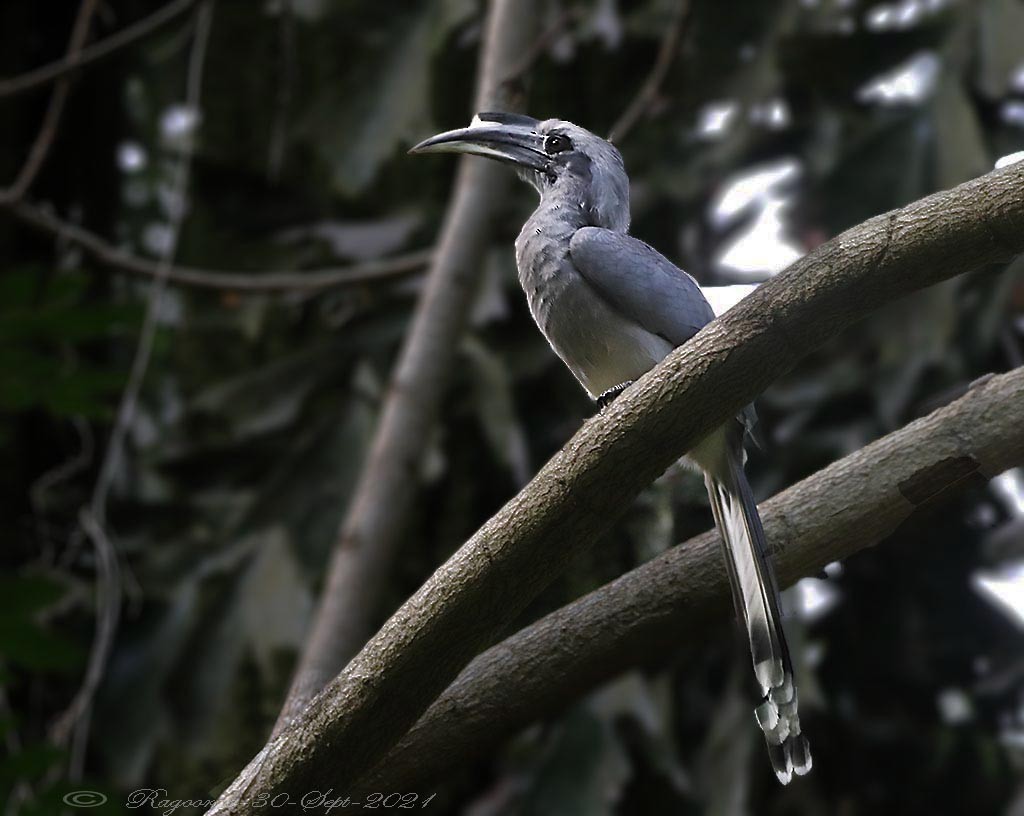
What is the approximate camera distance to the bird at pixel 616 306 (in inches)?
94.0

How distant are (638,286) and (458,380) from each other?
9.18ft

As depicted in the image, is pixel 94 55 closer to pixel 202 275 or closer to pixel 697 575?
pixel 202 275

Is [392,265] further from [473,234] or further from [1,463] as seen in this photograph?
[1,463]

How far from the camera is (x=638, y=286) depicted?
2637mm

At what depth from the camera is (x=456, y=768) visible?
8.70ft

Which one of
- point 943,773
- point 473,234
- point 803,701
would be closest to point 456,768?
point 473,234

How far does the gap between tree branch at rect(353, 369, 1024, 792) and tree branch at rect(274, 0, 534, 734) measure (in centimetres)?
78

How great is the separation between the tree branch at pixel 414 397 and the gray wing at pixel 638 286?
3.57 feet

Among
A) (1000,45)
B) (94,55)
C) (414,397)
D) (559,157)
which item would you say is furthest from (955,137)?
(94,55)

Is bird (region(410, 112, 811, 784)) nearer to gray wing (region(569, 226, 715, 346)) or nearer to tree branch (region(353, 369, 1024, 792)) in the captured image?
gray wing (region(569, 226, 715, 346))

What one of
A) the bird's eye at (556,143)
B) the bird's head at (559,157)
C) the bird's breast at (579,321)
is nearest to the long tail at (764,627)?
the bird's breast at (579,321)


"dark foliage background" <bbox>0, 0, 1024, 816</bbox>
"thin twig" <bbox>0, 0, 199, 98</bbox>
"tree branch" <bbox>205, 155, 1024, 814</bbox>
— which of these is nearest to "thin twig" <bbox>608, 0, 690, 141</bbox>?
"dark foliage background" <bbox>0, 0, 1024, 816</bbox>

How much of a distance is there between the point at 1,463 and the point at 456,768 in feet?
12.4

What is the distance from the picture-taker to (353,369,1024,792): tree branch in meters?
2.47
